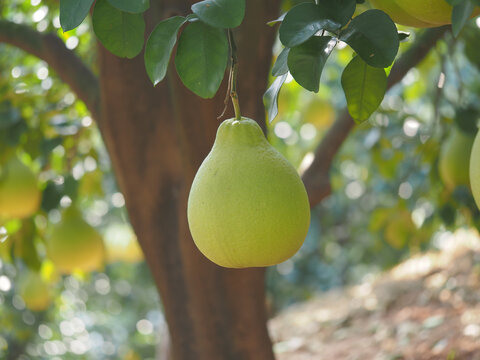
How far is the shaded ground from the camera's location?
222cm

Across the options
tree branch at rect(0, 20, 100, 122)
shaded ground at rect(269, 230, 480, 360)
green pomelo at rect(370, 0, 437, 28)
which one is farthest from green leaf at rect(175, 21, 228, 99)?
shaded ground at rect(269, 230, 480, 360)

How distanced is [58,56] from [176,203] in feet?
1.80

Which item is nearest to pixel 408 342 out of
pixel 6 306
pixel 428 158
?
pixel 428 158

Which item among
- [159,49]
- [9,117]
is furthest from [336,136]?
[159,49]

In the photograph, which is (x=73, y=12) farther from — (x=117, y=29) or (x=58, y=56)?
(x=58, y=56)

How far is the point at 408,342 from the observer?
2.30 meters

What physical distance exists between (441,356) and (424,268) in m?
1.33

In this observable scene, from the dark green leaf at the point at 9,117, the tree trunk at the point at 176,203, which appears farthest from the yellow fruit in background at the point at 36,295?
the tree trunk at the point at 176,203

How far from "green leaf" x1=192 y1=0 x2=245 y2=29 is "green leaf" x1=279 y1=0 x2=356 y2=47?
0.05 m

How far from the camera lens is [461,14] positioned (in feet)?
2.00

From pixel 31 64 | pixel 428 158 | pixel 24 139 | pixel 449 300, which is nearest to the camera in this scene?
pixel 24 139

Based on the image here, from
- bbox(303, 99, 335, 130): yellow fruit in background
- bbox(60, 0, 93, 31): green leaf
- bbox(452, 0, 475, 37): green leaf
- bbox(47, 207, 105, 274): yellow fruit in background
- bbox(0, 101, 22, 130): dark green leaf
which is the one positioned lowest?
bbox(452, 0, 475, 37): green leaf

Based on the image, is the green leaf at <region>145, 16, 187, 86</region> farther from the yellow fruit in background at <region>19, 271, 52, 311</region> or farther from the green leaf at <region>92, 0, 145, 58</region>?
the yellow fruit in background at <region>19, 271, 52, 311</region>

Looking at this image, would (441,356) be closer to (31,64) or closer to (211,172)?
(211,172)
